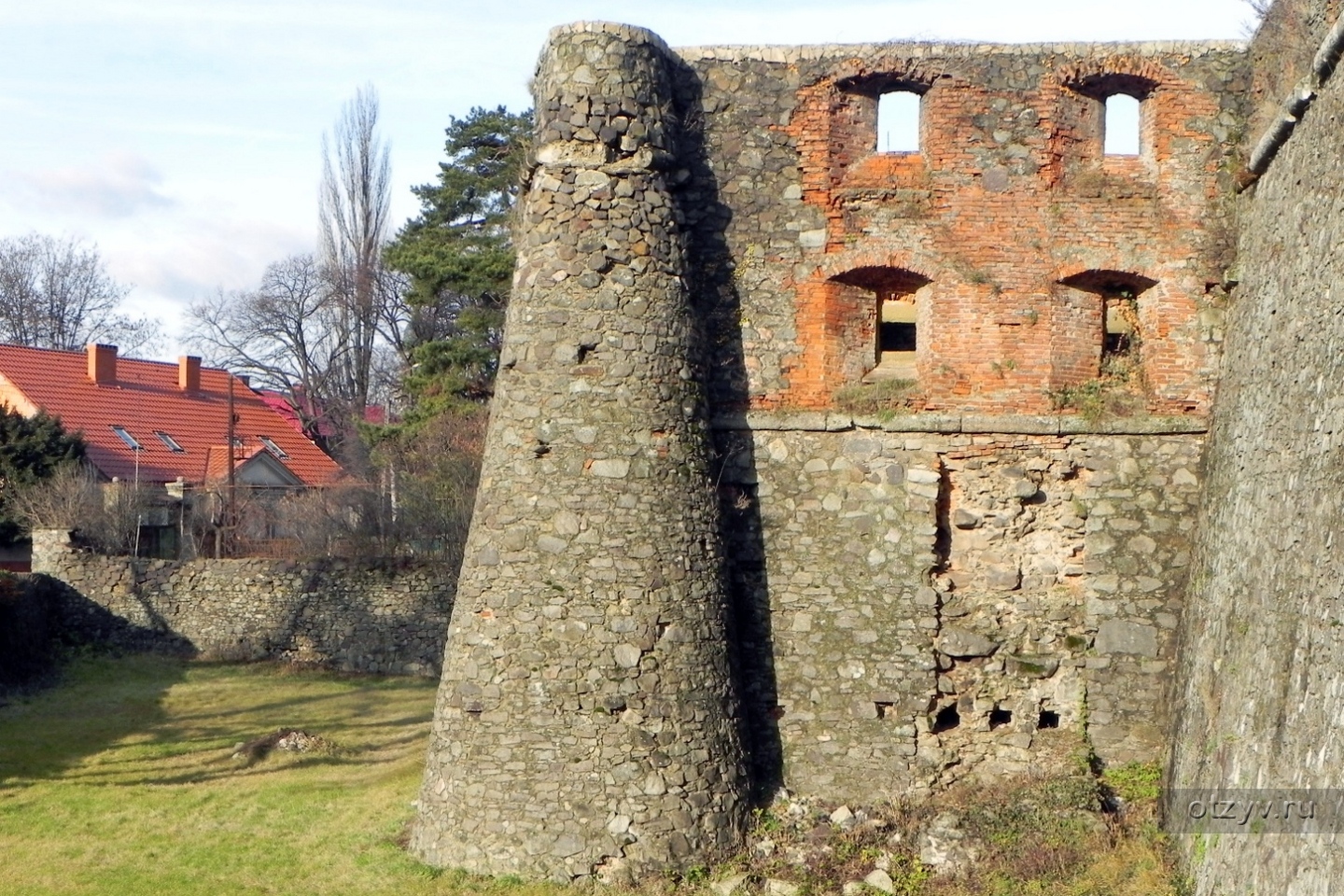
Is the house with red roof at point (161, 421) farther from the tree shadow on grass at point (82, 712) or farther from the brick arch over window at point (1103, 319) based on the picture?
the brick arch over window at point (1103, 319)

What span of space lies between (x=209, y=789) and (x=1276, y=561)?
970 cm

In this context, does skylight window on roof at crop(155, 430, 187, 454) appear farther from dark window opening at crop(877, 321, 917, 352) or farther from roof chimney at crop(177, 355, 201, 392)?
dark window opening at crop(877, 321, 917, 352)

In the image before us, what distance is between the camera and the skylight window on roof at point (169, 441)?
31609 millimetres

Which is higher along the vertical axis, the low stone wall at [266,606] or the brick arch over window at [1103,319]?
the brick arch over window at [1103,319]

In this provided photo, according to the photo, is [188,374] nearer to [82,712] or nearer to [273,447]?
[273,447]

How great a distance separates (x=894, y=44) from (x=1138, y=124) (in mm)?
1952

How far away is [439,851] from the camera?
9.45m

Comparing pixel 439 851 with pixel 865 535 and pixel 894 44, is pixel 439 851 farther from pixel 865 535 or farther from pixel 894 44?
pixel 894 44

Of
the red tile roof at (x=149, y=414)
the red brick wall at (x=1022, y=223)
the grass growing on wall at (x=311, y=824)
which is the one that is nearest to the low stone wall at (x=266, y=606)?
the grass growing on wall at (x=311, y=824)

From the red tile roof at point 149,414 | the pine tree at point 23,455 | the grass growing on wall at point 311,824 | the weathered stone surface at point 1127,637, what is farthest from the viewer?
the red tile roof at point 149,414

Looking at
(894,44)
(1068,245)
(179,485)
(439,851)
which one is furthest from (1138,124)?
(179,485)

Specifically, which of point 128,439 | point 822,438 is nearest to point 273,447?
point 128,439

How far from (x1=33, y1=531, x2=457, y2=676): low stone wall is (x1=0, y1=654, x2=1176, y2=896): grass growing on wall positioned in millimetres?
3327

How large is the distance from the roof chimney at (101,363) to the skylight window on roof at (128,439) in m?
1.98
